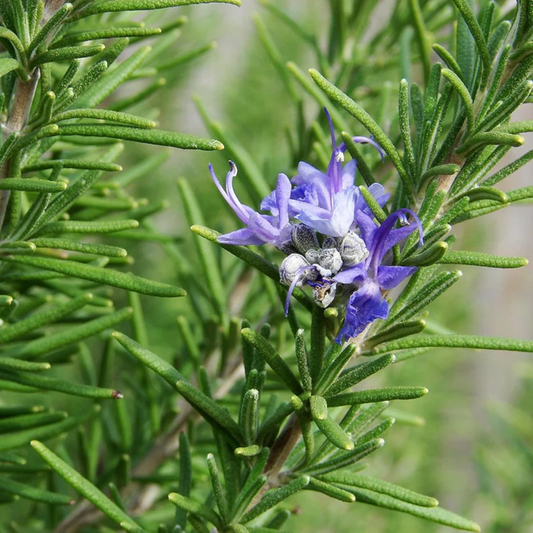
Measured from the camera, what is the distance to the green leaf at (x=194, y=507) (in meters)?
0.71

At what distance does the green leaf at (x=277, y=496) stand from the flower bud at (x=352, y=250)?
9.4 inches

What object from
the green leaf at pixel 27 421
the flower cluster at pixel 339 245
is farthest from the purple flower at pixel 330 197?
the green leaf at pixel 27 421

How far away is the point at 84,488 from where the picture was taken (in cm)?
77

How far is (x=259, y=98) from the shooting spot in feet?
7.45

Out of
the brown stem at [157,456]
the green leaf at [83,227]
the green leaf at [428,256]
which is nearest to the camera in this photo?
the green leaf at [428,256]

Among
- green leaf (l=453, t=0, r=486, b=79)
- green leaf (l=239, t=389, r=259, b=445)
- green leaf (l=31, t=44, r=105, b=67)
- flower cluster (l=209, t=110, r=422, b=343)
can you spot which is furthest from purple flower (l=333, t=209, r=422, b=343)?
green leaf (l=31, t=44, r=105, b=67)

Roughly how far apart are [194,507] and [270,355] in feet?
0.63

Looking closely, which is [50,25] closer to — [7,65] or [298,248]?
[7,65]

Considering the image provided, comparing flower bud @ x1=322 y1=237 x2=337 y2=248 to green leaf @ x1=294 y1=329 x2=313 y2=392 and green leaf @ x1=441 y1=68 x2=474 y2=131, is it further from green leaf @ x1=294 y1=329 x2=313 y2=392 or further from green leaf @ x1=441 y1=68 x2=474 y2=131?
green leaf @ x1=441 y1=68 x2=474 y2=131

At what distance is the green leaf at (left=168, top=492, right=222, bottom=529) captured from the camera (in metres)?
0.71

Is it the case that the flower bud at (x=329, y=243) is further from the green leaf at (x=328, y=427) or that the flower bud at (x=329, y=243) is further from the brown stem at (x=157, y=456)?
the brown stem at (x=157, y=456)

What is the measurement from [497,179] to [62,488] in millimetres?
923

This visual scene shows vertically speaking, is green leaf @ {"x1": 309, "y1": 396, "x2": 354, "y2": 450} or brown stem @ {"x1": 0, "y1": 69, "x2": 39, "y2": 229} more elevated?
brown stem @ {"x1": 0, "y1": 69, "x2": 39, "y2": 229}

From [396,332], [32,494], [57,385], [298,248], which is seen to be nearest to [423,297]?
[396,332]
